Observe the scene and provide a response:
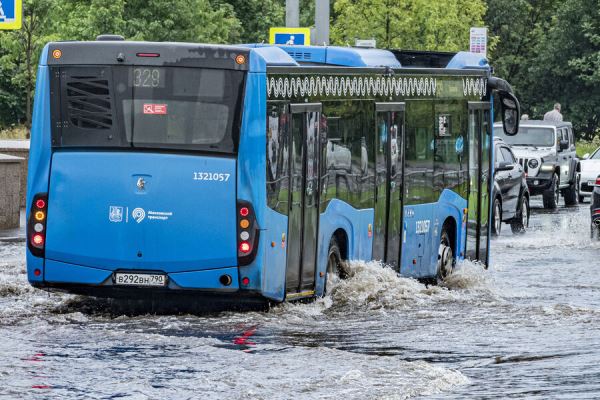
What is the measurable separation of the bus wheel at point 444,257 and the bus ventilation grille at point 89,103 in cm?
612

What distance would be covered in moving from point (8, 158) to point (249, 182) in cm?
1308

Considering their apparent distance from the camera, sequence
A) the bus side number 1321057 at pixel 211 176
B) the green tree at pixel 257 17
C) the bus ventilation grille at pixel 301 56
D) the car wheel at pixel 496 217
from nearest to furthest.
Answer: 1. the bus side number 1321057 at pixel 211 176
2. the bus ventilation grille at pixel 301 56
3. the car wheel at pixel 496 217
4. the green tree at pixel 257 17

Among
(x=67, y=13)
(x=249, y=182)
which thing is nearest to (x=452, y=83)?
(x=249, y=182)

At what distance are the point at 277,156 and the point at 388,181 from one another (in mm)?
3149

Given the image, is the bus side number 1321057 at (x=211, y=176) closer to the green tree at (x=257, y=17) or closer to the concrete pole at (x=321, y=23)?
the concrete pole at (x=321, y=23)

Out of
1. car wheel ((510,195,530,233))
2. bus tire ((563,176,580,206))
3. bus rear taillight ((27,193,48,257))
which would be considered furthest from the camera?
bus tire ((563,176,580,206))

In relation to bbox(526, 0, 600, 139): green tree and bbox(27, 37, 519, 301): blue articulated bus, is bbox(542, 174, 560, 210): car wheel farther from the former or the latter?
bbox(526, 0, 600, 139): green tree

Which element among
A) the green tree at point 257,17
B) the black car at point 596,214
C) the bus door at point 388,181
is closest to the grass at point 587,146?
the green tree at point 257,17

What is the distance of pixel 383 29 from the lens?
58562 millimetres

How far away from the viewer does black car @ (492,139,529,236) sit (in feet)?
100

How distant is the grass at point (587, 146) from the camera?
220ft

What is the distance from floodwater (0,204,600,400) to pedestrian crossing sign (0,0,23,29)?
303 cm

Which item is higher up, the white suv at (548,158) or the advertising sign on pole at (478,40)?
the advertising sign on pole at (478,40)

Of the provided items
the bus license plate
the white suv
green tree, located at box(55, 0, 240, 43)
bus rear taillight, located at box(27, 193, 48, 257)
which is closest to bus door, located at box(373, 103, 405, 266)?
the bus license plate
